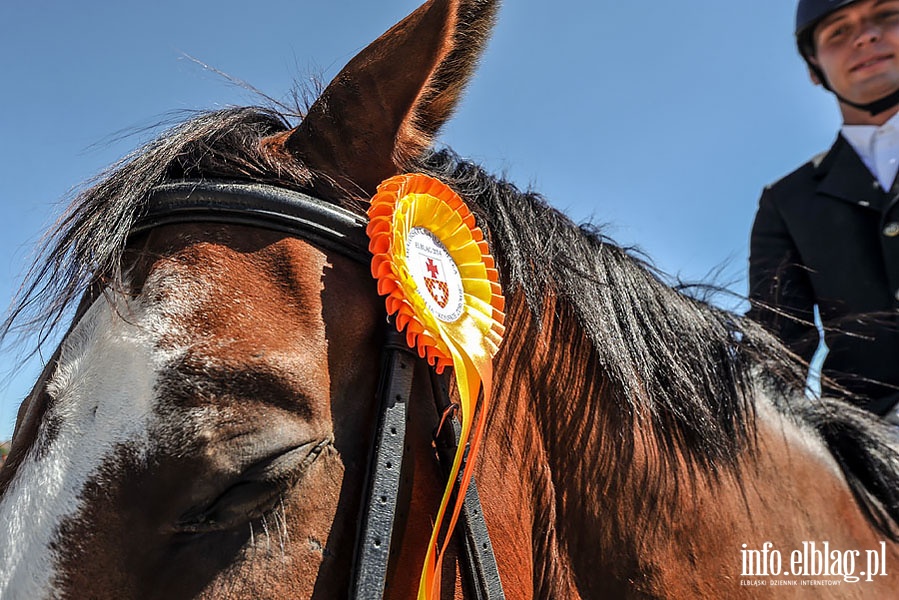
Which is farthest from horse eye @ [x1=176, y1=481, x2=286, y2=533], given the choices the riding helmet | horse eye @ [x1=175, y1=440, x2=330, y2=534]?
the riding helmet

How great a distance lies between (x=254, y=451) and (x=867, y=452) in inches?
75.2

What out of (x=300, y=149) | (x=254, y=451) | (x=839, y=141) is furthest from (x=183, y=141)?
(x=839, y=141)

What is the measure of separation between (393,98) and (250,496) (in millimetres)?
859

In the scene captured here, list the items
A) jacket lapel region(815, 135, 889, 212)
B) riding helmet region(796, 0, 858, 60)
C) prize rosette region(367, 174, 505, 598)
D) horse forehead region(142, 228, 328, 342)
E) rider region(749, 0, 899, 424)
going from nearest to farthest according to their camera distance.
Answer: horse forehead region(142, 228, 328, 342) → prize rosette region(367, 174, 505, 598) → rider region(749, 0, 899, 424) → jacket lapel region(815, 135, 889, 212) → riding helmet region(796, 0, 858, 60)

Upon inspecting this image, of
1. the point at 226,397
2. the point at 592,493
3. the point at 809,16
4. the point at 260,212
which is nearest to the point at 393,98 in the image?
the point at 260,212

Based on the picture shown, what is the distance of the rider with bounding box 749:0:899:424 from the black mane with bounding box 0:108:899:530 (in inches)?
22.3

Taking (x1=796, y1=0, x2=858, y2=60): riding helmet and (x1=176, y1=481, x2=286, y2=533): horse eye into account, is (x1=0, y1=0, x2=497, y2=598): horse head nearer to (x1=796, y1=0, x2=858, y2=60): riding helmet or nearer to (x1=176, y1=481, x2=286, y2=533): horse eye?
(x1=176, y1=481, x2=286, y2=533): horse eye

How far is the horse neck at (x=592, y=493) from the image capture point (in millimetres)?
1459

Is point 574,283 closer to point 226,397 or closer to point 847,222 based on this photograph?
point 226,397

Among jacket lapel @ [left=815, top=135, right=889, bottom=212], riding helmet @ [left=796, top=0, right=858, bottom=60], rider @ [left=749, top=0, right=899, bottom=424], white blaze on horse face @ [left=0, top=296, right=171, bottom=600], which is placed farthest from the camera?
riding helmet @ [left=796, top=0, right=858, bottom=60]

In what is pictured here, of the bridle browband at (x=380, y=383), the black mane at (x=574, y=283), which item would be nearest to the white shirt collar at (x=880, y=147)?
the black mane at (x=574, y=283)

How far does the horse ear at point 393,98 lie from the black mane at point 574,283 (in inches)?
3.4

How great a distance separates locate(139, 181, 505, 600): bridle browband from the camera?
48.0 inches

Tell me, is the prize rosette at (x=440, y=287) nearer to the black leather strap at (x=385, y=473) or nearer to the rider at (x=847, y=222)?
the black leather strap at (x=385, y=473)
